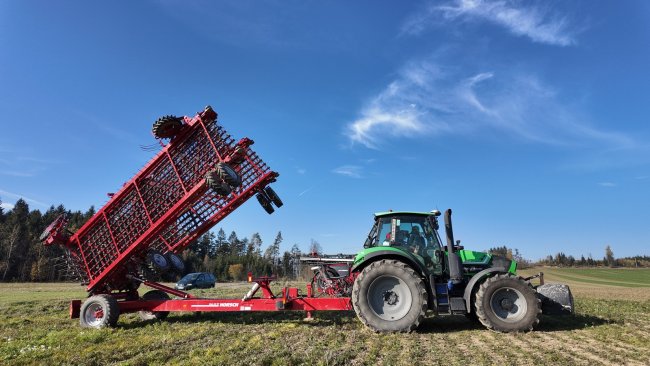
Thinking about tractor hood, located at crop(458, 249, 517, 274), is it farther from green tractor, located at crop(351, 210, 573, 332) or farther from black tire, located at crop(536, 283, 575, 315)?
black tire, located at crop(536, 283, 575, 315)

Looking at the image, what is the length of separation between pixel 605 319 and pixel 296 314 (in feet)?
Answer: 23.5

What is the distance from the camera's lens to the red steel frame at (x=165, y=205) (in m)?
8.51

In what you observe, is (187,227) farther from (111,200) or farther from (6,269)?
(6,269)

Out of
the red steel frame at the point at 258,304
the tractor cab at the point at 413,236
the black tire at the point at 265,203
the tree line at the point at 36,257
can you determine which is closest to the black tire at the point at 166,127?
the black tire at the point at 265,203

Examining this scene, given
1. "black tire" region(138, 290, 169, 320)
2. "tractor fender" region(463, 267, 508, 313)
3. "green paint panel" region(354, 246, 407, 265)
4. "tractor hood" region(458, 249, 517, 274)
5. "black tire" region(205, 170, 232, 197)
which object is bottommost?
"black tire" region(138, 290, 169, 320)

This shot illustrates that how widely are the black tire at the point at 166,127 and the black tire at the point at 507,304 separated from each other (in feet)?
24.0

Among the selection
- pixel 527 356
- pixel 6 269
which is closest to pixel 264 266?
pixel 6 269

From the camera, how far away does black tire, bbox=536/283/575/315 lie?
754 centimetres

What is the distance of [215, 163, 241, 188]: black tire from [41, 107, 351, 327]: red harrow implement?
0.02m

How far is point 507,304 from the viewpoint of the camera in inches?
281

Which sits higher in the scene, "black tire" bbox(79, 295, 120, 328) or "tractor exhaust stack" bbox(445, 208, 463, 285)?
"tractor exhaust stack" bbox(445, 208, 463, 285)

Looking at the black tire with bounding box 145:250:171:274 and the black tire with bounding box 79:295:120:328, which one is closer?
the black tire with bounding box 79:295:120:328

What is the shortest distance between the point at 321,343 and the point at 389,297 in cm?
178

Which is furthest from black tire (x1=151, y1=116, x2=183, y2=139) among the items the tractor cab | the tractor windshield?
the tractor windshield
